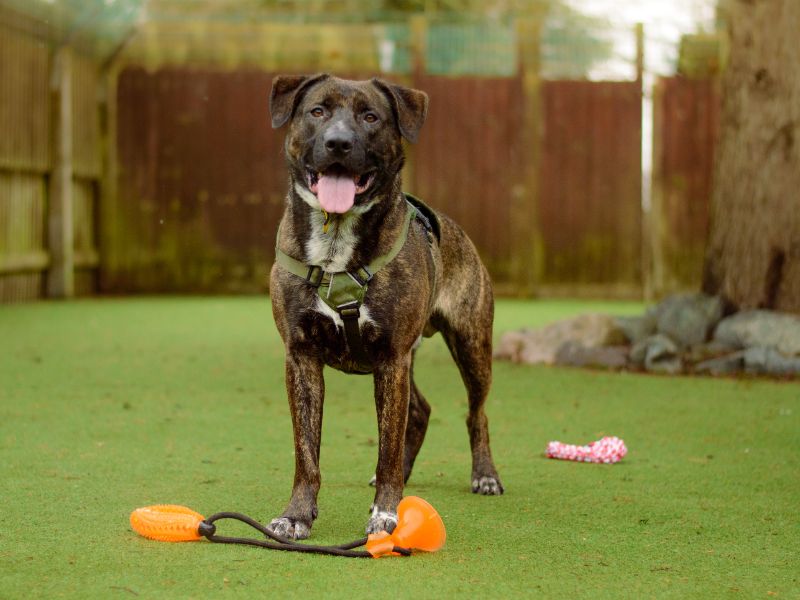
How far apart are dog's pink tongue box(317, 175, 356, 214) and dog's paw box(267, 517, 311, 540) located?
0.96 meters

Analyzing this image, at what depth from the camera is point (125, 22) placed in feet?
47.6

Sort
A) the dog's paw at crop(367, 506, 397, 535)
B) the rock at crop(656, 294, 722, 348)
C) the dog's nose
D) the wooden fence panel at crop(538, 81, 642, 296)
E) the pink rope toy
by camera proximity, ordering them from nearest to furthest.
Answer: the dog's nose < the dog's paw at crop(367, 506, 397, 535) < the pink rope toy < the rock at crop(656, 294, 722, 348) < the wooden fence panel at crop(538, 81, 642, 296)

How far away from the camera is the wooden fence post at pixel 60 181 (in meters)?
13.3

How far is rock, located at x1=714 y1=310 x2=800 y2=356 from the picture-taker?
826cm

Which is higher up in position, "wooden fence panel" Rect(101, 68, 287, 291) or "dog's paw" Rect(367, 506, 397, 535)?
"wooden fence panel" Rect(101, 68, 287, 291)

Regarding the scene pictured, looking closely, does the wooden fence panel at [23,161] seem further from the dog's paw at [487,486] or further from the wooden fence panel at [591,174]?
the dog's paw at [487,486]

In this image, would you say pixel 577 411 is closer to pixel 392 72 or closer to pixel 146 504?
pixel 146 504

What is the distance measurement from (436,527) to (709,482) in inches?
64.8

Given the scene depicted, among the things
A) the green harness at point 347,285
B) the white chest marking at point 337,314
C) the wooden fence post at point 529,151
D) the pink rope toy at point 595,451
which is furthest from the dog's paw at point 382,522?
the wooden fence post at point 529,151

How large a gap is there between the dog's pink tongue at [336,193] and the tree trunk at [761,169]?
5.69 m

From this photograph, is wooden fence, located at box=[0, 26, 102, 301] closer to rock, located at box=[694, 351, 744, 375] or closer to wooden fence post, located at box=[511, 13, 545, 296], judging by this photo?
wooden fence post, located at box=[511, 13, 545, 296]

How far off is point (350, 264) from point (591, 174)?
10.8 m

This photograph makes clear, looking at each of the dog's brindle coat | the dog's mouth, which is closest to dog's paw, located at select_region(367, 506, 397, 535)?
the dog's brindle coat

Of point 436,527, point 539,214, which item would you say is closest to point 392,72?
point 539,214
